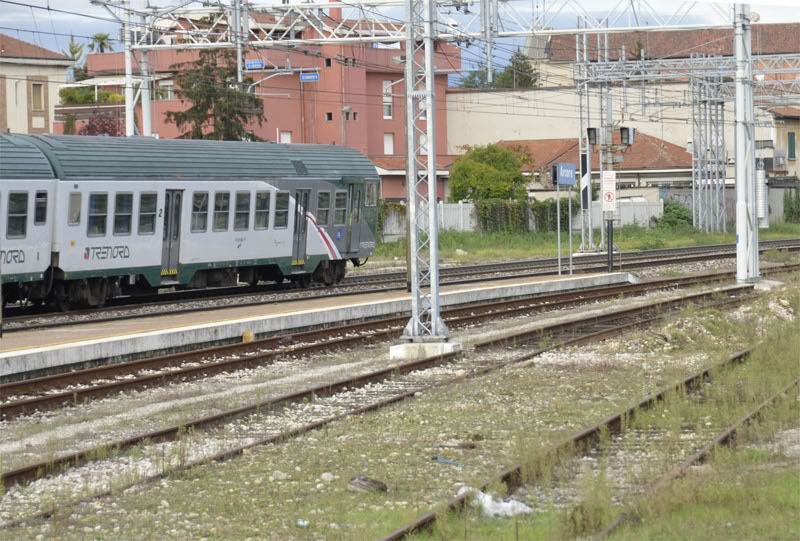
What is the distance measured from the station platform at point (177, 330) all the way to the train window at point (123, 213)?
2521 millimetres

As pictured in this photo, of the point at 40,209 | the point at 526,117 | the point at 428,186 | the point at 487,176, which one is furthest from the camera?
the point at 526,117

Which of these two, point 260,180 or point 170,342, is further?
point 260,180

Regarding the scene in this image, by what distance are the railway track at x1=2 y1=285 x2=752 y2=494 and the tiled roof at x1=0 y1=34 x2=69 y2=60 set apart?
5076 centimetres

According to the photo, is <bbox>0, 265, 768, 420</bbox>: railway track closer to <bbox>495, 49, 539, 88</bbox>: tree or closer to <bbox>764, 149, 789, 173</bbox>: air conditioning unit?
<bbox>764, 149, 789, 173</bbox>: air conditioning unit

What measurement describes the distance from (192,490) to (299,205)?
20.8m

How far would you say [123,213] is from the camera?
25.4m

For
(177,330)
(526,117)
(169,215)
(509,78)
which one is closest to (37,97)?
(526,117)

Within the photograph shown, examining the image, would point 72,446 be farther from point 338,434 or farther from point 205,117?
point 205,117

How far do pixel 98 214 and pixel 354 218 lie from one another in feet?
29.3

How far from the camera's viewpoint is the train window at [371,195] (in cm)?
3291

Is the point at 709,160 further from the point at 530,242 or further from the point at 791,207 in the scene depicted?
the point at 791,207

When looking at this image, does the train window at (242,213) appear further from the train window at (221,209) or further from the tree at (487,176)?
the tree at (487,176)

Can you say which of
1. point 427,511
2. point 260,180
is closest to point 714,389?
point 427,511

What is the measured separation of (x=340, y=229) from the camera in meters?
31.8
